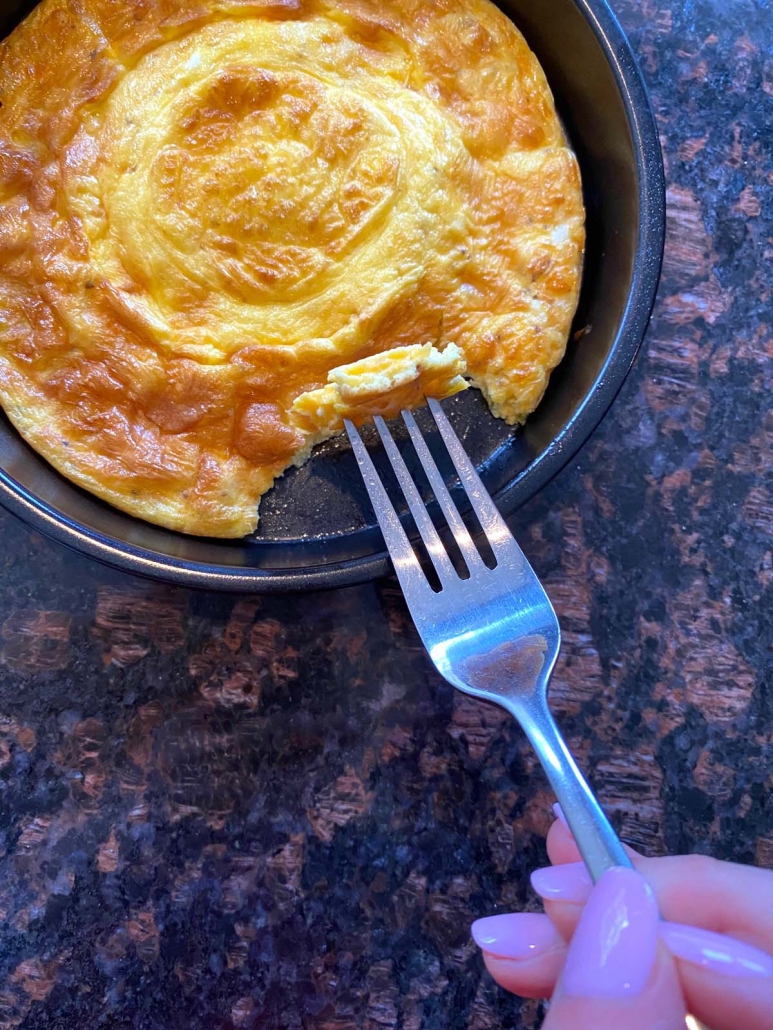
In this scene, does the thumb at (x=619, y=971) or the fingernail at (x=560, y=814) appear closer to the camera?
the thumb at (x=619, y=971)

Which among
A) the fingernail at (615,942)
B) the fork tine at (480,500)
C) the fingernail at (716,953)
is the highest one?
the fork tine at (480,500)

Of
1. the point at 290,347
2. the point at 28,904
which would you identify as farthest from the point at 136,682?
the point at 290,347

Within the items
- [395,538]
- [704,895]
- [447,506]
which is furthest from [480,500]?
[704,895]

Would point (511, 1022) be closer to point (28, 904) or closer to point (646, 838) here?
point (646, 838)

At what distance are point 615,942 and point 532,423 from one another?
1.26 metres

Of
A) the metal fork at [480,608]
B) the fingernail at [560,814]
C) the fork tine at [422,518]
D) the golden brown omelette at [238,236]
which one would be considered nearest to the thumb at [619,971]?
the fingernail at [560,814]

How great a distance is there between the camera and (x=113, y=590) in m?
2.09

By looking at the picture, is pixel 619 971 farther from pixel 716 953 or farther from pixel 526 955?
pixel 526 955

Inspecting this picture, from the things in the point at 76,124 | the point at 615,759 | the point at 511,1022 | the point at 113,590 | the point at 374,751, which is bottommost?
the point at 511,1022

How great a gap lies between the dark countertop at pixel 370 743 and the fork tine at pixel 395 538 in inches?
15.2

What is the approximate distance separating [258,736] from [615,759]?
94 cm

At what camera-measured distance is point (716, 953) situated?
111 centimetres

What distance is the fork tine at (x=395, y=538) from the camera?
1.67m

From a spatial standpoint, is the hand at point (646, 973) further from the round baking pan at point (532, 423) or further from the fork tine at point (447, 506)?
the round baking pan at point (532, 423)
